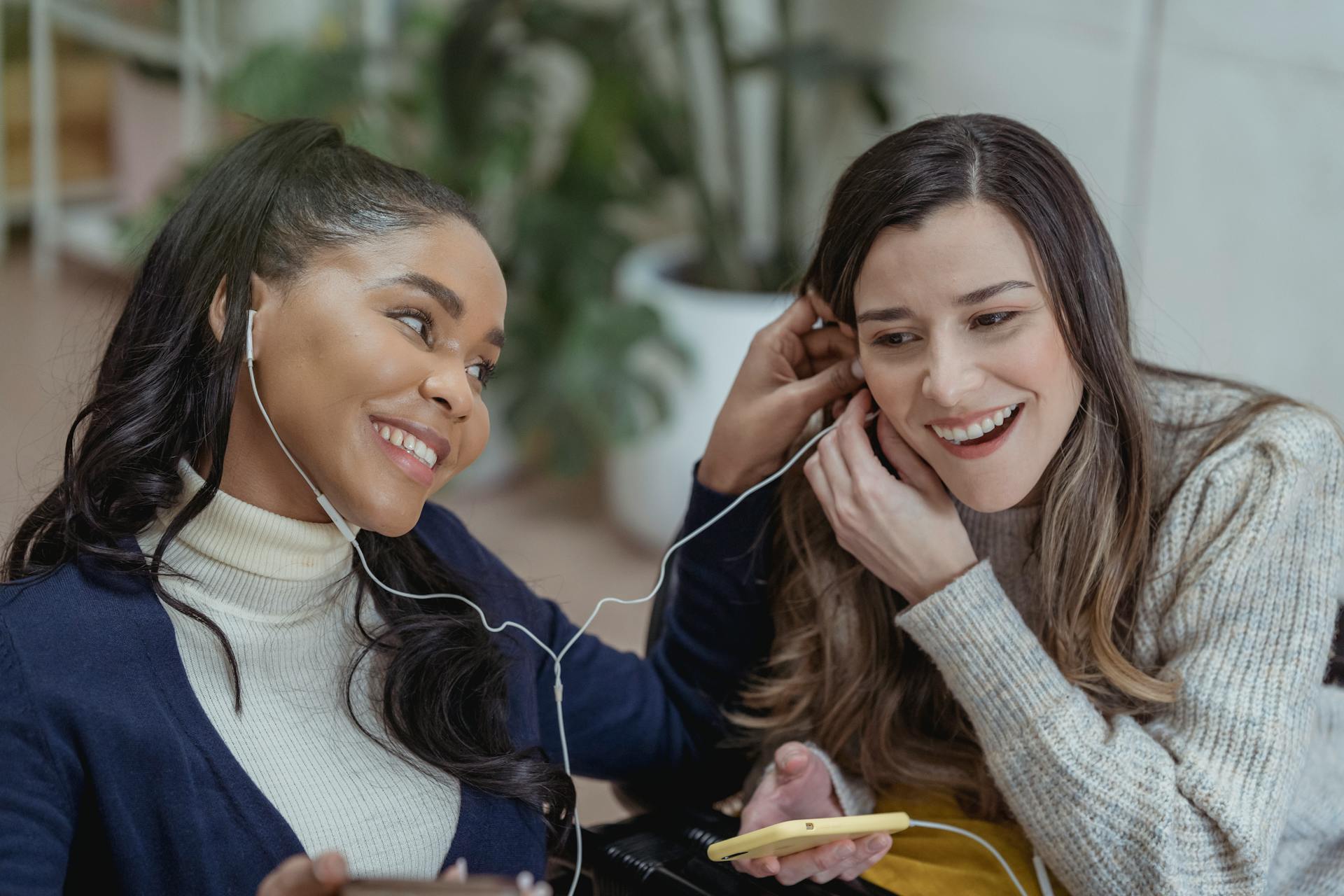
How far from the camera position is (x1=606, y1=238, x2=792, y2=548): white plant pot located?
3.05m

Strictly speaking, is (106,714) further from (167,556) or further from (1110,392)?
(1110,392)

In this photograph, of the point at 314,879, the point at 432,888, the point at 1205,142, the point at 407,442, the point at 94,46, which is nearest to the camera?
the point at 432,888

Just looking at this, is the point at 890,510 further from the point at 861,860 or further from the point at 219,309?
the point at 219,309

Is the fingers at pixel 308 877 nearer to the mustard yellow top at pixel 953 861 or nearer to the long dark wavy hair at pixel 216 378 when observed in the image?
→ the long dark wavy hair at pixel 216 378

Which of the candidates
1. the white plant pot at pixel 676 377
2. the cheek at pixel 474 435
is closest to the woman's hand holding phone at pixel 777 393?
the cheek at pixel 474 435

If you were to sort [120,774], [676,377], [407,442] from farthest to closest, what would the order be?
1. [676,377]
2. [407,442]
3. [120,774]

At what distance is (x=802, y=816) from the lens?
143cm

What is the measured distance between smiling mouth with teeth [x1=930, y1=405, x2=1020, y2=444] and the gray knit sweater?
131mm

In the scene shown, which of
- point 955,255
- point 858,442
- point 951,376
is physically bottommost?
point 858,442

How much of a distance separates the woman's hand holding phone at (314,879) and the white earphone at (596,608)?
33 centimetres

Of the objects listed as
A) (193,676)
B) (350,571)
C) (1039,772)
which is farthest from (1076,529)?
(193,676)

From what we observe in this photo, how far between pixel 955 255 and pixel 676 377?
1943 mm

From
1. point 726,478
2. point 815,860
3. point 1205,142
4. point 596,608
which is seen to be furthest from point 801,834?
point 1205,142

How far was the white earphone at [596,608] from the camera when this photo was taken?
3.88ft
